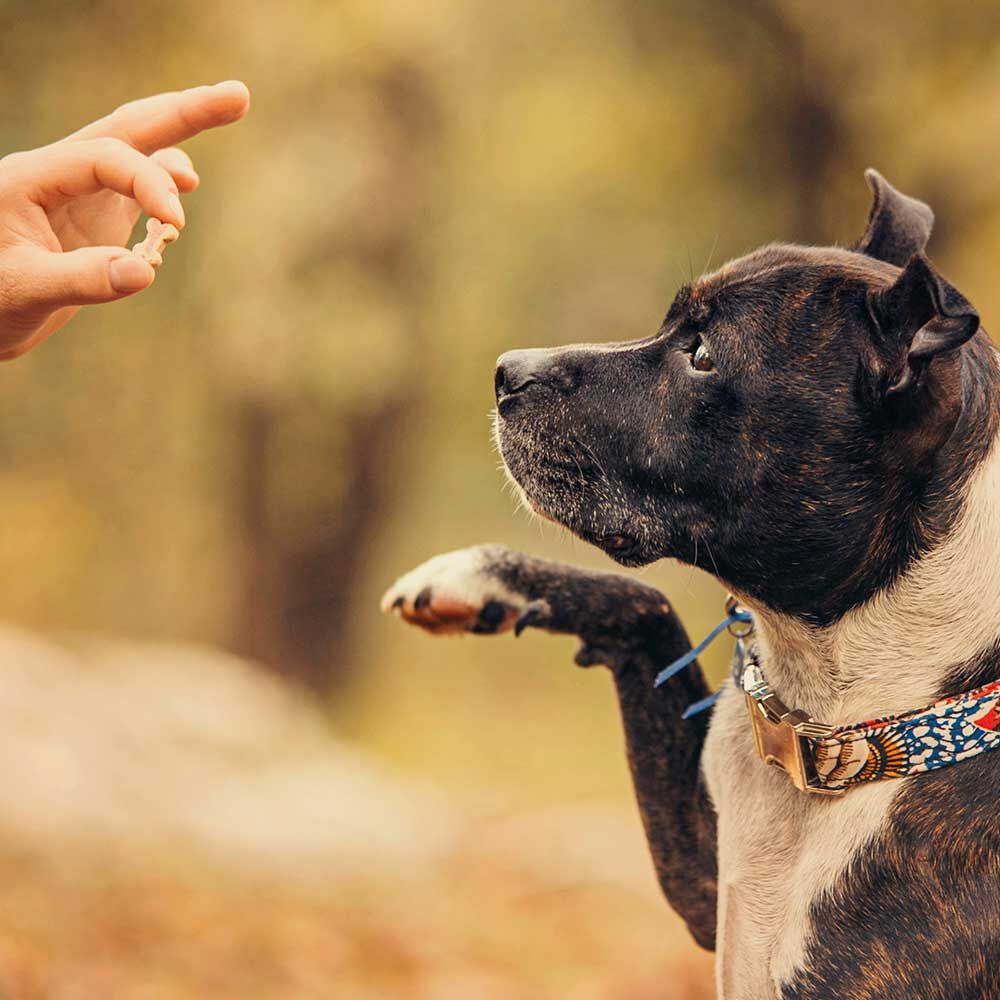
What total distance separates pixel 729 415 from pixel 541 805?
14.3 feet

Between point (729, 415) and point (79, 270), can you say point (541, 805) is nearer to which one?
point (729, 415)

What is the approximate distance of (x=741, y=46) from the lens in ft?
17.3

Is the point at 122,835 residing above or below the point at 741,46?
below

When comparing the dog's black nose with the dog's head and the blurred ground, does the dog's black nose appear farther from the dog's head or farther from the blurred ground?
the blurred ground

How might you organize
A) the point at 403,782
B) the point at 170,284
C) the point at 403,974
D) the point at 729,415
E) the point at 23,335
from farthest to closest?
1. the point at 170,284
2. the point at 403,782
3. the point at 403,974
4. the point at 729,415
5. the point at 23,335

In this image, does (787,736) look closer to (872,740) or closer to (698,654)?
(872,740)

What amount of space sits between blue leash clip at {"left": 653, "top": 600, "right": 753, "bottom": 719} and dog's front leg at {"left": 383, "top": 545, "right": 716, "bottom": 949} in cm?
4

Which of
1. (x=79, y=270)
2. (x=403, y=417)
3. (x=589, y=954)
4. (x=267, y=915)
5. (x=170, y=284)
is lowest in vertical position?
(x=589, y=954)

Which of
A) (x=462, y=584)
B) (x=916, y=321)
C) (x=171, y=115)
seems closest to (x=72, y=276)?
(x=171, y=115)

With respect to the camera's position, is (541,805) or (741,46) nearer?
(741,46)

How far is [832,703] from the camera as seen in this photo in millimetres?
1787

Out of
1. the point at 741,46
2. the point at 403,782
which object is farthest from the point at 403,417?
the point at 741,46

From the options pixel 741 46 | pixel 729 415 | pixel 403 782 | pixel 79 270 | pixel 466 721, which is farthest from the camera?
pixel 466 721

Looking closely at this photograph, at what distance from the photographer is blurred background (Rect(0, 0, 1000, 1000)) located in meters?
4.38
